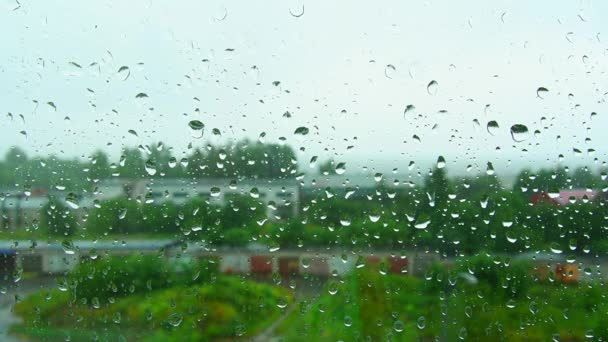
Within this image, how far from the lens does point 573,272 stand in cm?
245

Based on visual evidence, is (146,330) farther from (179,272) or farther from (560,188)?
(560,188)

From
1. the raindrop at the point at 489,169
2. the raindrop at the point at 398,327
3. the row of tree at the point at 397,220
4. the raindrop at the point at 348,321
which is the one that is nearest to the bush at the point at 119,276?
the row of tree at the point at 397,220

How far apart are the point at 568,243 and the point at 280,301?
1.12m

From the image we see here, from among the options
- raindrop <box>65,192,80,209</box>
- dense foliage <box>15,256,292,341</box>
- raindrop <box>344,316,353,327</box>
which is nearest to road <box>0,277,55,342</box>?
dense foliage <box>15,256,292,341</box>

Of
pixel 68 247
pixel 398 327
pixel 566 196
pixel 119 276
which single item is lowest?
pixel 398 327

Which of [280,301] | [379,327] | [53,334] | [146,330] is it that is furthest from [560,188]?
[53,334]

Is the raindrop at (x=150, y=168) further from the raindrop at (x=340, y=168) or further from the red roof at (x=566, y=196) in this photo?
the red roof at (x=566, y=196)

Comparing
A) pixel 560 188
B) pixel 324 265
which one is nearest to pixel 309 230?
pixel 324 265

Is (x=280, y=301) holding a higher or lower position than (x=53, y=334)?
higher

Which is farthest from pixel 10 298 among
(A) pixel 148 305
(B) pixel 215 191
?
(B) pixel 215 191

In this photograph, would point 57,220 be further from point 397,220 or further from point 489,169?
point 489,169

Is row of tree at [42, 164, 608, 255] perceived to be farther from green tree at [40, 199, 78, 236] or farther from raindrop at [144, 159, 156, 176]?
raindrop at [144, 159, 156, 176]

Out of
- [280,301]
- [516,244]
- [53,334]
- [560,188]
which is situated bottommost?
[53,334]

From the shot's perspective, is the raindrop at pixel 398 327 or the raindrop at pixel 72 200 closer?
the raindrop at pixel 398 327
